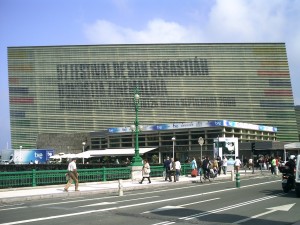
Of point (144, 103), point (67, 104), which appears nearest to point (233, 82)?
point (144, 103)

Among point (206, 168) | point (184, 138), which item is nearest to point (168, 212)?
point (206, 168)

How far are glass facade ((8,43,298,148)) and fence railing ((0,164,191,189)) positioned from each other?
104 m

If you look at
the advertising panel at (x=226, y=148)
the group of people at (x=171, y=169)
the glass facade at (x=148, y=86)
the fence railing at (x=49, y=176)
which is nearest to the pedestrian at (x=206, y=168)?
the group of people at (x=171, y=169)

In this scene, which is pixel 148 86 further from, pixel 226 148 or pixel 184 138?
pixel 226 148

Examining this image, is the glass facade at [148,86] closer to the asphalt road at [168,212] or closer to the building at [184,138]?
the building at [184,138]

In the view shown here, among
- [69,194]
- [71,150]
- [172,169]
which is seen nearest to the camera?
[69,194]

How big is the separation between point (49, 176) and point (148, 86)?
365ft

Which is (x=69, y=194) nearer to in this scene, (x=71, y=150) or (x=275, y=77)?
(x=71, y=150)

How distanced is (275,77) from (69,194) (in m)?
129

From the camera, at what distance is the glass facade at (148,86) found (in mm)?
134625

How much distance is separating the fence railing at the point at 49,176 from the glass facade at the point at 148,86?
10432 cm

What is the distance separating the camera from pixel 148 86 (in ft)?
442

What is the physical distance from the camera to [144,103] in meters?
136

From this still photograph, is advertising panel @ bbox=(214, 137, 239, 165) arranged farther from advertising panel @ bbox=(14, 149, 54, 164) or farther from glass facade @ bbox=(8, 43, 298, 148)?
glass facade @ bbox=(8, 43, 298, 148)
